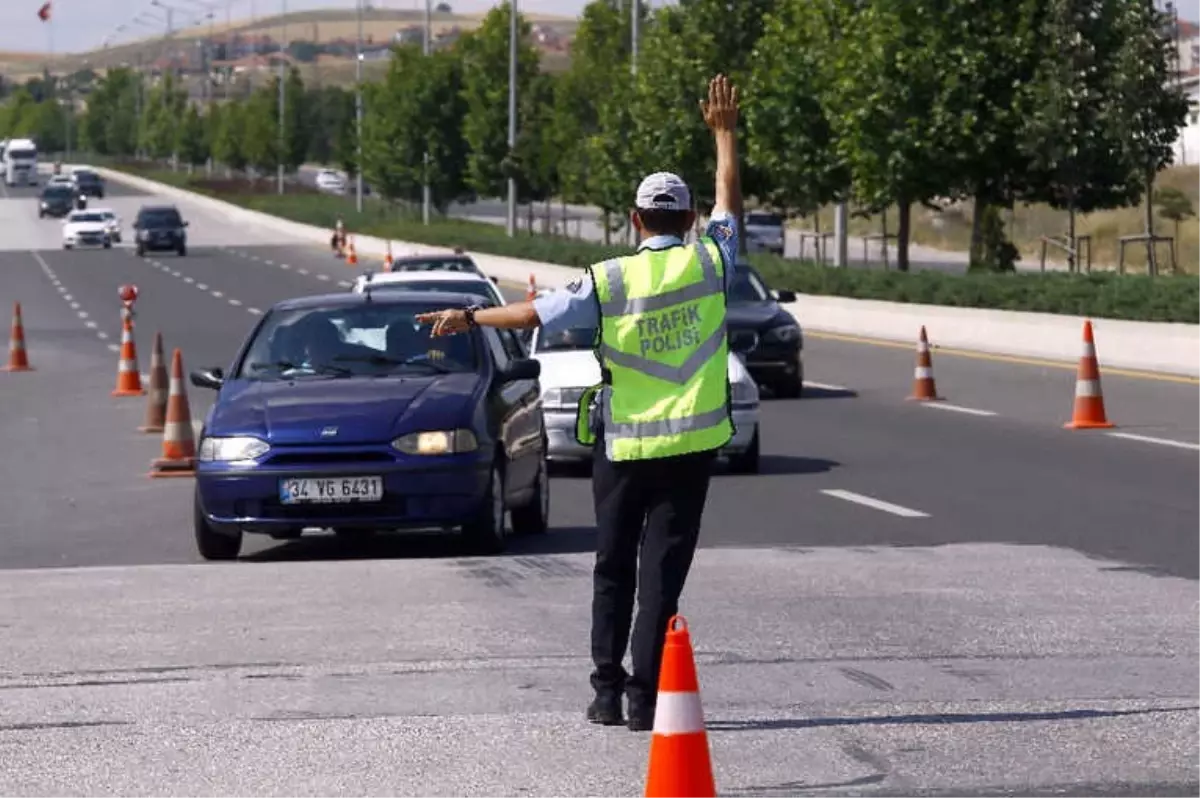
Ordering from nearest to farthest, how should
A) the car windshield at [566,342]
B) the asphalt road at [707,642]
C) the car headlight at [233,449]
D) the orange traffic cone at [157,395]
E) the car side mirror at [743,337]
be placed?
the asphalt road at [707,642] → the car headlight at [233,449] → the car windshield at [566,342] → the orange traffic cone at [157,395] → the car side mirror at [743,337]

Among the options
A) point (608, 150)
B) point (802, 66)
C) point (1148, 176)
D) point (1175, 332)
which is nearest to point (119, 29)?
point (608, 150)

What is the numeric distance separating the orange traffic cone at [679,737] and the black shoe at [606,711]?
168cm

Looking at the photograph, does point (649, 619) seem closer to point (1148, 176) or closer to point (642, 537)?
point (642, 537)

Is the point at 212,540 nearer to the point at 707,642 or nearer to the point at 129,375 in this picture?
the point at 707,642

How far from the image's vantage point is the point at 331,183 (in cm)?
18562

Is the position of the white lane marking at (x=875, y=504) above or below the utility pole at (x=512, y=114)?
below


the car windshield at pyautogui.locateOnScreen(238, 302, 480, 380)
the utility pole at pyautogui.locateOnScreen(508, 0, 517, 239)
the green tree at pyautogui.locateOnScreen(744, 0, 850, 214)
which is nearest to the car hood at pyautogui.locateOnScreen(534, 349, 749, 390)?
the car windshield at pyautogui.locateOnScreen(238, 302, 480, 380)

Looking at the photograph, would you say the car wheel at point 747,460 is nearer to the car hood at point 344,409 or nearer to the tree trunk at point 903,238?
the car hood at point 344,409

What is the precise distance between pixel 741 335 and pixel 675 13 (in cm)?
4360

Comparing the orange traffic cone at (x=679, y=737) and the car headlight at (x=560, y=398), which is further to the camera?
the car headlight at (x=560, y=398)

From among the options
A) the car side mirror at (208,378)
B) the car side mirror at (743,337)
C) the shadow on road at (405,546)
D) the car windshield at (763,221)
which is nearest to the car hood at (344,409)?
the car side mirror at (208,378)

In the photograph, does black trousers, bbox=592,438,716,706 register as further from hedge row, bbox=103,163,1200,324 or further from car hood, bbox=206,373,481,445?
hedge row, bbox=103,163,1200,324

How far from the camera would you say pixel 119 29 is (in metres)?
179

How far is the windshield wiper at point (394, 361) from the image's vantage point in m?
14.9
